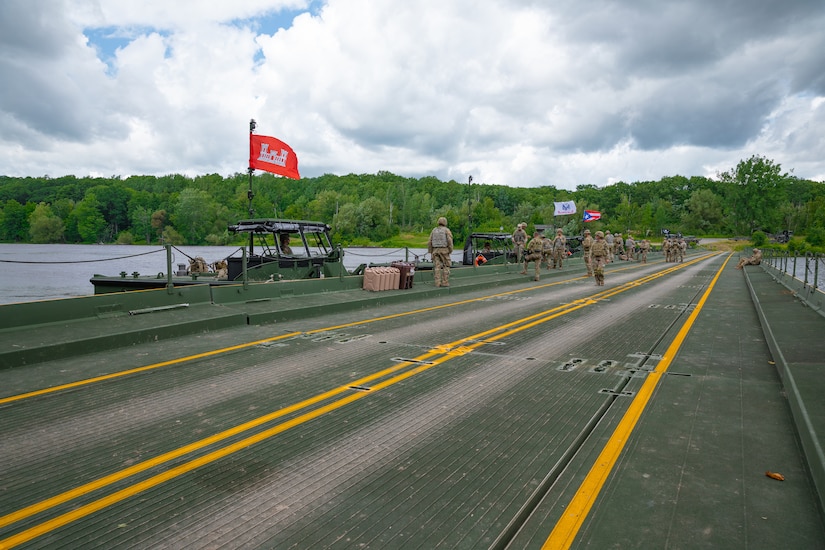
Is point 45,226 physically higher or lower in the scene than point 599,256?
higher

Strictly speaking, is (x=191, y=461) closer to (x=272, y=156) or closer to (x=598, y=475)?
(x=598, y=475)

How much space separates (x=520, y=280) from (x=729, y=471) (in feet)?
58.6

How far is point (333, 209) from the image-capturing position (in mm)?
129000

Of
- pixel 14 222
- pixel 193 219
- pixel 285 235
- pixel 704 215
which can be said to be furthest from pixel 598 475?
pixel 704 215

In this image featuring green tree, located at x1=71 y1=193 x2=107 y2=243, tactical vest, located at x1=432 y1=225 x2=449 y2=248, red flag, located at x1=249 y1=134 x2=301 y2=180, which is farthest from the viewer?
green tree, located at x1=71 y1=193 x2=107 y2=243

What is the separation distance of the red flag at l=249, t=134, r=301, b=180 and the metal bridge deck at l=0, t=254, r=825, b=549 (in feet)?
33.8

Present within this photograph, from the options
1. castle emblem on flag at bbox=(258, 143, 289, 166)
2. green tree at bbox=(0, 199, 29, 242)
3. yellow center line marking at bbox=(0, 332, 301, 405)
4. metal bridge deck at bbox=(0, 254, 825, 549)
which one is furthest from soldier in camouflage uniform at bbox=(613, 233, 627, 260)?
green tree at bbox=(0, 199, 29, 242)

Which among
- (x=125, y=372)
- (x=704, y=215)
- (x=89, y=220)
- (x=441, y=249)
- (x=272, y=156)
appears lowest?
A: (x=125, y=372)

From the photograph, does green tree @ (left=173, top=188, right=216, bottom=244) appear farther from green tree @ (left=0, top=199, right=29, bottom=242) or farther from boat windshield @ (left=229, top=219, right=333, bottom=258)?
boat windshield @ (left=229, top=219, right=333, bottom=258)

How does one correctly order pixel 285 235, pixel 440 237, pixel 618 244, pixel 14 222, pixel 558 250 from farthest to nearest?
pixel 14 222 → pixel 618 244 → pixel 558 250 → pixel 440 237 → pixel 285 235

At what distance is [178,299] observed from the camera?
36.7 feet

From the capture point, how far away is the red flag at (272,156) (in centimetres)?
1708

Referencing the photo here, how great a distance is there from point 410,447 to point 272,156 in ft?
49.8

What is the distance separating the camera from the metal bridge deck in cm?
312
